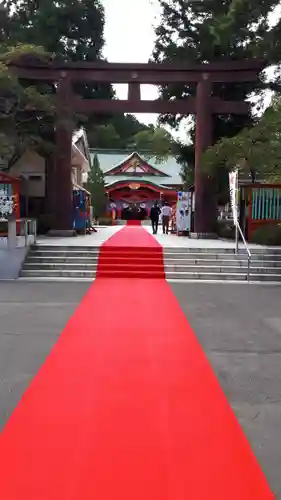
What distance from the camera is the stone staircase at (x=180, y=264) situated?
11180mm

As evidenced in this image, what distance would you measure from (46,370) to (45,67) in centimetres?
1446

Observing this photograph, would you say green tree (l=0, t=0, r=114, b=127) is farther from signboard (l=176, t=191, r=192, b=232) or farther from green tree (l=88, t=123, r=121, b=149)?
green tree (l=88, t=123, r=121, b=149)

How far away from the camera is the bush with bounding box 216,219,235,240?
17.1 m

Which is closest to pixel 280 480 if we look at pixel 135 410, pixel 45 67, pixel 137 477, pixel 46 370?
pixel 137 477

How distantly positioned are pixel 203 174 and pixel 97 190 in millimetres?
19004

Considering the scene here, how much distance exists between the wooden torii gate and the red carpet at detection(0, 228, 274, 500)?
12.4 metres

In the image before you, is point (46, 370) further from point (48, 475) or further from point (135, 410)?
point (48, 475)

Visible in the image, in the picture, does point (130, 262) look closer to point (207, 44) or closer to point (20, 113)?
point (20, 113)

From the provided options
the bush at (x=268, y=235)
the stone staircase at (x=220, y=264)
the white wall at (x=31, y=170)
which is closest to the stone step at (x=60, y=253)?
the stone staircase at (x=220, y=264)

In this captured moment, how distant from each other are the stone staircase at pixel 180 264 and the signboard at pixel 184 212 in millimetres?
6778

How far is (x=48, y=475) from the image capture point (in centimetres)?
268

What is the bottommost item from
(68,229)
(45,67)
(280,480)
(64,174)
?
(280,480)

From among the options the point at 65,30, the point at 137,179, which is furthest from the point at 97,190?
the point at 65,30

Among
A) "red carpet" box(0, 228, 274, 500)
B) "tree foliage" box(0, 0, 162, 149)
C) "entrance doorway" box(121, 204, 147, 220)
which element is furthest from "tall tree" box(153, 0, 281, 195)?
"entrance doorway" box(121, 204, 147, 220)
